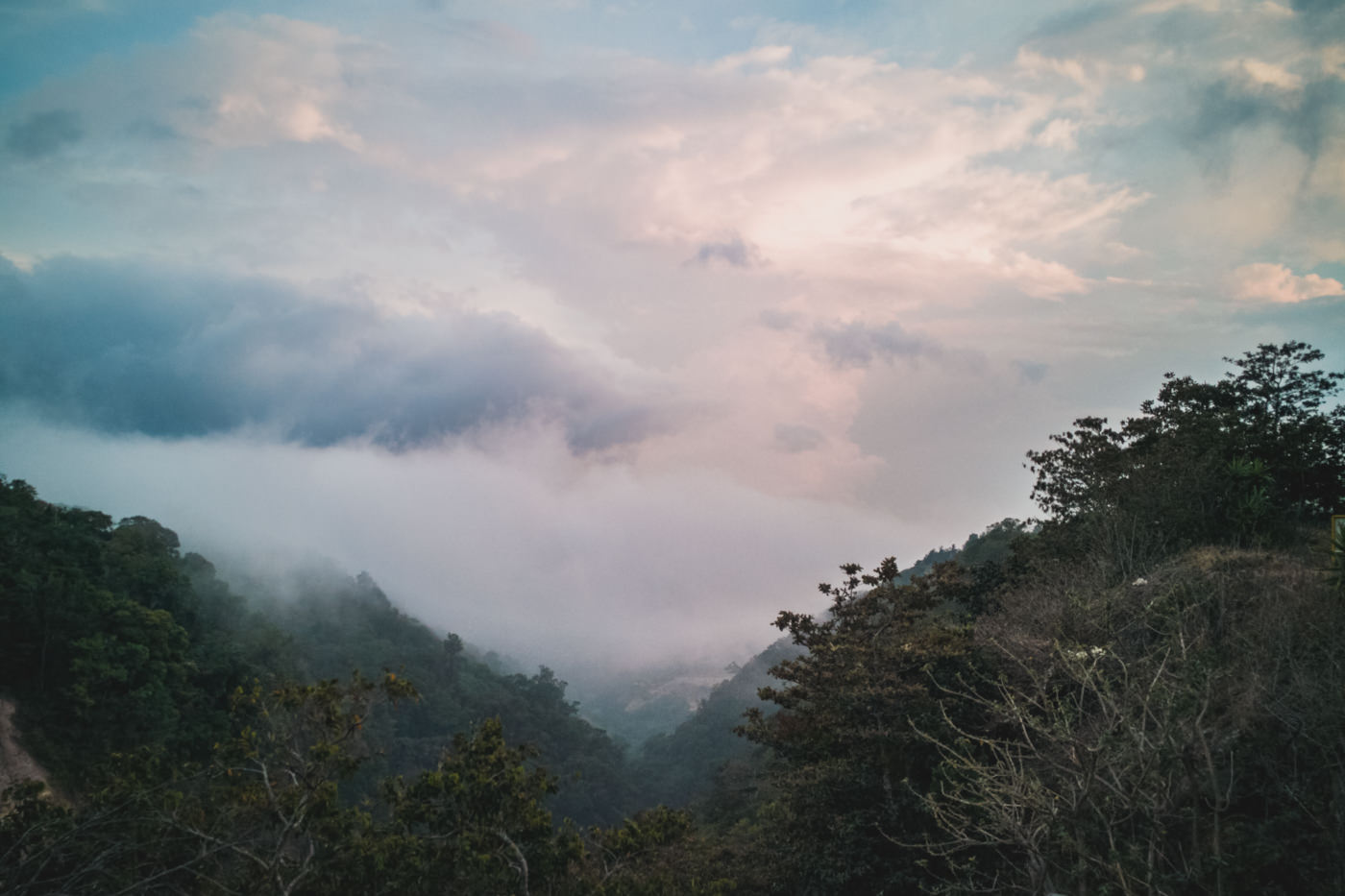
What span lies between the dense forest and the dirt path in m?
0.50

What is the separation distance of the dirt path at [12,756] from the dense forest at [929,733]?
1.64ft

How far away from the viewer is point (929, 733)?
666 inches

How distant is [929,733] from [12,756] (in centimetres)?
3176

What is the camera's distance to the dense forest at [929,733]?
9.09m

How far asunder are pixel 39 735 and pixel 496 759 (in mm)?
26459

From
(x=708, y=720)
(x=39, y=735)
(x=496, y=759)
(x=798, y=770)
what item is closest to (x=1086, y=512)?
(x=798, y=770)

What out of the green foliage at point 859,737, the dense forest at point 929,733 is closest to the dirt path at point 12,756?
the dense forest at point 929,733

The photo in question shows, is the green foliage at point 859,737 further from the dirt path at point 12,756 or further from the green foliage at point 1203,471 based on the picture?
the dirt path at point 12,756

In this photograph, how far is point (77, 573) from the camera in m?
31.7

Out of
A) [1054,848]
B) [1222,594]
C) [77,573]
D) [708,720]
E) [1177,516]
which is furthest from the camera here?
[708,720]

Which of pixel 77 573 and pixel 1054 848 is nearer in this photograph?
pixel 1054 848

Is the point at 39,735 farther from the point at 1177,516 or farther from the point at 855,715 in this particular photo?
the point at 1177,516

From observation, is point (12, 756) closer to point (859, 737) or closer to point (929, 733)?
point (859, 737)

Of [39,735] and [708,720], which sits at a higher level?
[39,735]
